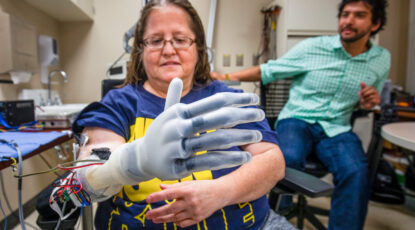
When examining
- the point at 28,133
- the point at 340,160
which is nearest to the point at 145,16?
the point at 28,133

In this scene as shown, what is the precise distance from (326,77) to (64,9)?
1651 millimetres

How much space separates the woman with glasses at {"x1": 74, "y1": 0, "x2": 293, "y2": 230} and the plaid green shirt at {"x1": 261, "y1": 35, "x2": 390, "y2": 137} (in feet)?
2.70

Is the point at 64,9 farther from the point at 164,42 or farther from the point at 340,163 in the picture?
the point at 340,163

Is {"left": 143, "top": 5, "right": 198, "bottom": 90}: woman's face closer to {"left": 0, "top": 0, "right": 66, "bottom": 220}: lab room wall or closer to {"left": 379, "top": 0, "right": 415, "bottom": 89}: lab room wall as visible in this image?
{"left": 0, "top": 0, "right": 66, "bottom": 220}: lab room wall

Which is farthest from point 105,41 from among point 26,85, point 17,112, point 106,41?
point 26,85

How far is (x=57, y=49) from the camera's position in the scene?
3.64 feet

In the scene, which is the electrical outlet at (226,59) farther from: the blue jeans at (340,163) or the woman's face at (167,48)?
the blue jeans at (340,163)

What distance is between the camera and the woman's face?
0.71 meters

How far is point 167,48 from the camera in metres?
0.70

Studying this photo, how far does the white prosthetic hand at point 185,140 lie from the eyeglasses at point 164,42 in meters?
0.38

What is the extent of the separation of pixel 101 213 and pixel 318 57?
5.02 ft

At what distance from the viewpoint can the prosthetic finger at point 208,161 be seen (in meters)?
0.34

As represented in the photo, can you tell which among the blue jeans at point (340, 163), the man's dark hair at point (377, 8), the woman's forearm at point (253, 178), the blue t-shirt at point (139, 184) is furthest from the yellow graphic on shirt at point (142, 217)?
the man's dark hair at point (377, 8)

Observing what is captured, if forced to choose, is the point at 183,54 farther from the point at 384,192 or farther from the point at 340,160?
the point at 384,192
